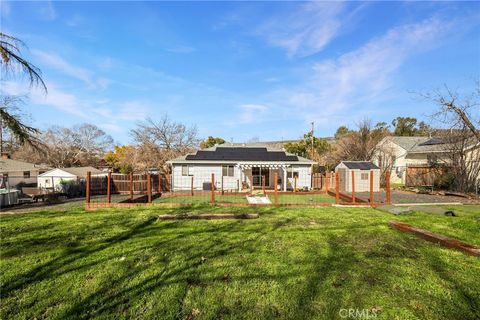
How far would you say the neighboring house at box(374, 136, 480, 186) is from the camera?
19.6m

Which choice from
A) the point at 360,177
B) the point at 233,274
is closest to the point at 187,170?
the point at 360,177

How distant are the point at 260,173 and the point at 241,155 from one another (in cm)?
226

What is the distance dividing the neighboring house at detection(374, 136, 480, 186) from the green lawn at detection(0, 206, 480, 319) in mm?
16403

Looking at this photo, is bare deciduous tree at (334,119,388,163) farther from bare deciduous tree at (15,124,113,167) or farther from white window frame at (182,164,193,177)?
bare deciduous tree at (15,124,113,167)

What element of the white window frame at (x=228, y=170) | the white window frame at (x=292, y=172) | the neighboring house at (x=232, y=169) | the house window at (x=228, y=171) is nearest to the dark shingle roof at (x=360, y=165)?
the neighboring house at (x=232, y=169)

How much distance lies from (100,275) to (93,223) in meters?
4.05

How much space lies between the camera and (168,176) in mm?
21500

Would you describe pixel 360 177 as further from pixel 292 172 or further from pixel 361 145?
pixel 361 145

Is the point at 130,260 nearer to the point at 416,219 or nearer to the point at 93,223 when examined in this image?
the point at 93,223

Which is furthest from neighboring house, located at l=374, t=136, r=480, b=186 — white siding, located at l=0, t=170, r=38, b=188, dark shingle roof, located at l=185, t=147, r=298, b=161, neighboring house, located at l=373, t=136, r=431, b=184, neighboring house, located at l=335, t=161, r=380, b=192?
white siding, located at l=0, t=170, r=38, b=188

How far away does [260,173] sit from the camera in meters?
21.5

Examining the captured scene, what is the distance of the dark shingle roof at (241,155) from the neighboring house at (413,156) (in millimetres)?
9776

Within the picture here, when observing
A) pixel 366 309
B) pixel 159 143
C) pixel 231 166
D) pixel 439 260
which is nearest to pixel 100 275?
pixel 366 309

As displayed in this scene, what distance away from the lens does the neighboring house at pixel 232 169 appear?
20.7 m
